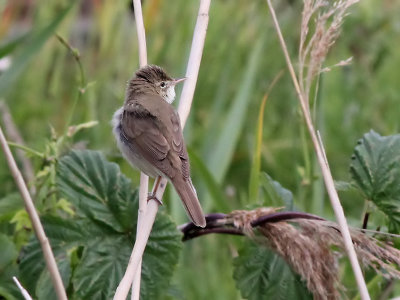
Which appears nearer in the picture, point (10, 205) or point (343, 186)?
point (343, 186)

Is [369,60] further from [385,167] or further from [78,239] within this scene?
[78,239]

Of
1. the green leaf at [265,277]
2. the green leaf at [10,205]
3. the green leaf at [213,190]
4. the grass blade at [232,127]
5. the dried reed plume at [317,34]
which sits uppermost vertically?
the grass blade at [232,127]

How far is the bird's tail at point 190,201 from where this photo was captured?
221 centimetres

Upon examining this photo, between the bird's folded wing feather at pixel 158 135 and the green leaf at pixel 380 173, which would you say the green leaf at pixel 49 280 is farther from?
the green leaf at pixel 380 173

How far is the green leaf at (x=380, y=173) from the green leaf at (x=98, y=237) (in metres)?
0.52

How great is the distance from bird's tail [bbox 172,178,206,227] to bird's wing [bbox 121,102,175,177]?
Answer: 168mm

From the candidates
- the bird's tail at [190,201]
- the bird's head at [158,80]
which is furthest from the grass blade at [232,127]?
the bird's tail at [190,201]

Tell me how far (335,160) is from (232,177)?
53cm

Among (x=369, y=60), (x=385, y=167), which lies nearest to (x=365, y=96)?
(x=369, y=60)

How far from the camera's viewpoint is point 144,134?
9.49ft

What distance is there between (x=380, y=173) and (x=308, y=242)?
31cm

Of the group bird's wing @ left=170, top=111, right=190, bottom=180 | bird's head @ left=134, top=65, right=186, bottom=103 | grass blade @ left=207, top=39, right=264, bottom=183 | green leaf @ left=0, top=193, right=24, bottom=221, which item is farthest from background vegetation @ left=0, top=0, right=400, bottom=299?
green leaf @ left=0, top=193, right=24, bottom=221

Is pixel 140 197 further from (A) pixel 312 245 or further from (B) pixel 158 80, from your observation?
(B) pixel 158 80

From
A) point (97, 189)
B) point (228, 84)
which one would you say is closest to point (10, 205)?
point (97, 189)
